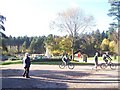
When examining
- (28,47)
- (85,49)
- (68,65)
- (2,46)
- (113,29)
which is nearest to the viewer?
(68,65)

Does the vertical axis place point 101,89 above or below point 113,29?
below

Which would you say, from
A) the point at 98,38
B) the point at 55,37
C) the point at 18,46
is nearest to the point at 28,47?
the point at 18,46

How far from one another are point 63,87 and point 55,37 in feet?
180

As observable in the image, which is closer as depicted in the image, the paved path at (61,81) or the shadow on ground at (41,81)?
the shadow on ground at (41,81)

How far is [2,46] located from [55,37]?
978 inches

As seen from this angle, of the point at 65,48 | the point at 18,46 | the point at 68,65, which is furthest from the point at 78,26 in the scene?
the point at 18,46

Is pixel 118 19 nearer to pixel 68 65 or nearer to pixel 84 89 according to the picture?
pixel 68 65

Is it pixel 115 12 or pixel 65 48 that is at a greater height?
pixel 115 12

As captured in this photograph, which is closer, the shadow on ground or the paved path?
the shadow on ground

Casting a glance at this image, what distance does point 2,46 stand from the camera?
156ft

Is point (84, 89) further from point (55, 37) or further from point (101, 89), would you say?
point (55, 37)

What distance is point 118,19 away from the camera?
2542 inches

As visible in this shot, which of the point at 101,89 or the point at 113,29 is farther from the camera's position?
the point at 113,29

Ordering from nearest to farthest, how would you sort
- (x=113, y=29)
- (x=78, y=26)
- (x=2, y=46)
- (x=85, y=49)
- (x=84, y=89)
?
(x=84, y=89), (x=2, y=46), (x=78, y=26), (x=113, y=29), (x=85, y=49)
